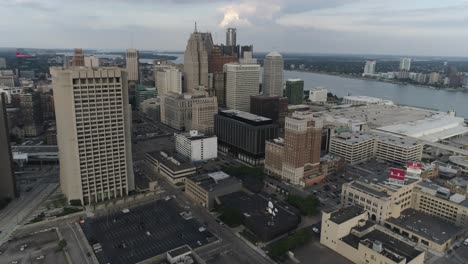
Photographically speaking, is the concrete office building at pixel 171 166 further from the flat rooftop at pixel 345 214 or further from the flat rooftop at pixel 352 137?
the flat rooftop at pixel 352 137

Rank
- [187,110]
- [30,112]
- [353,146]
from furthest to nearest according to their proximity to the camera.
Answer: [187,110], [30,112], [353,146]

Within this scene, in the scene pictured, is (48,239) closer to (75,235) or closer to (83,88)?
(75,235)

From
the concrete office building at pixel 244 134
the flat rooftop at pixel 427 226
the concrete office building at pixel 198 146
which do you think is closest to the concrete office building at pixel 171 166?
the concrete office building at pixel 198 146

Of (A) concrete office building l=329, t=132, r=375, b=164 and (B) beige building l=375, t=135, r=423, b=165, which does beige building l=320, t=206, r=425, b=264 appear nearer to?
(A) concrete office building l=329, t=132, r=375, b=164

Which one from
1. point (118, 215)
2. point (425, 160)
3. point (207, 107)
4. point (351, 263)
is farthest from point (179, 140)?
point (425, 160)

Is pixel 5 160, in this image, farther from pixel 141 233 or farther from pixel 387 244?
pixel 387 244

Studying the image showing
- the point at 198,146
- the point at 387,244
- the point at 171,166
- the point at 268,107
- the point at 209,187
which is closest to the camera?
the point at 387,244

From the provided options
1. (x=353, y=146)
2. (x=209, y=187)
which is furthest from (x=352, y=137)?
(x=209, y=187)
